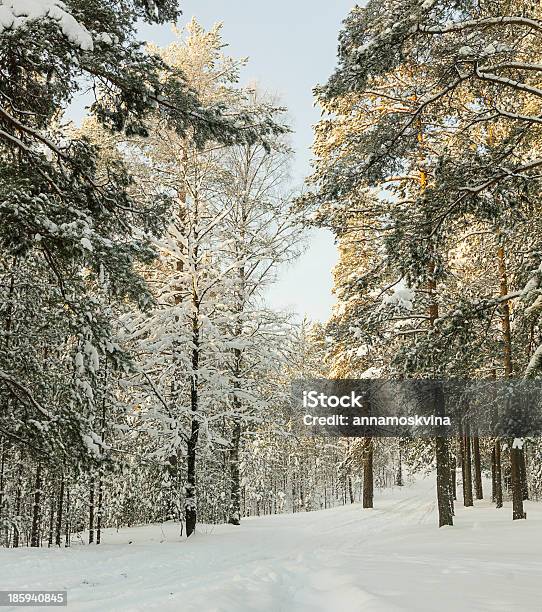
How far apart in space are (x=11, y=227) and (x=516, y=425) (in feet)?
36.2

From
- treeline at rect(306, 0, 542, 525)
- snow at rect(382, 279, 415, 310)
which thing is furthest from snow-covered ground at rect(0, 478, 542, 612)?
snow at rect(382, 279, 415, 310)

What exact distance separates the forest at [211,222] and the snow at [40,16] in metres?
0.02

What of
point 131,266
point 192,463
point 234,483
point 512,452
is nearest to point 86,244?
point 131,266

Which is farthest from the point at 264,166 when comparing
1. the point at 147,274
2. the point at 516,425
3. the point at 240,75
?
the point at 516,425

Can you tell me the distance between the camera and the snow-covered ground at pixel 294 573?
4.87 m

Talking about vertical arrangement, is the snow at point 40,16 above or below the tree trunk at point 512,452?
above

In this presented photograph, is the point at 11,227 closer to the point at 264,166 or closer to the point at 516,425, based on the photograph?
the point at 516,425

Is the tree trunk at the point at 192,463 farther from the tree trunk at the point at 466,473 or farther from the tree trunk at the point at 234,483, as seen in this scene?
the tree trunk at the point at 466,473

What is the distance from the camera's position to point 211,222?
12.7 metres

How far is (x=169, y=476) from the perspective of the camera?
37.8 feet

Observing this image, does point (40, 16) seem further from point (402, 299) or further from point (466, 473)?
point (466, 473)

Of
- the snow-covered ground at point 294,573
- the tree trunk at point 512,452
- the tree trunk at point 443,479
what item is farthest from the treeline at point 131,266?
the tree trunk at point 512,452

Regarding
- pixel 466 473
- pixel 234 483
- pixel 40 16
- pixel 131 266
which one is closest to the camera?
pixel 40 16

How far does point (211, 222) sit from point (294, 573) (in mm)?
8208
